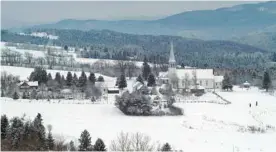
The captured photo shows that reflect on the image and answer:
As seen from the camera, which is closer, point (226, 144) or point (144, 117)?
point (226, 144)

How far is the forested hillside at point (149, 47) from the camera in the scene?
87.8m

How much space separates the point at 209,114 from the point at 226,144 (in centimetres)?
619

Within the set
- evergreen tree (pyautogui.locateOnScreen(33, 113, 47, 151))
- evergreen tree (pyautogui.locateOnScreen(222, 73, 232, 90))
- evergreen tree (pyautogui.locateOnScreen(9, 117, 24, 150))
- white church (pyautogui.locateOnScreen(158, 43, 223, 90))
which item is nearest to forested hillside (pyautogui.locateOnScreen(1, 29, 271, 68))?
white church (pyautogui.locateOnScreen(158, 43, 223, 90))

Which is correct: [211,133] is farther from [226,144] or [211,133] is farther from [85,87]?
[85,87]

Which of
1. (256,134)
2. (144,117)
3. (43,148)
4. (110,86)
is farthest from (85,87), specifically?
(43,148)

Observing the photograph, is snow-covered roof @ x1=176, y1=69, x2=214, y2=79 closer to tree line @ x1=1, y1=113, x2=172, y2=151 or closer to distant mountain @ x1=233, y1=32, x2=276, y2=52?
tree line @ x1=1, y1=113, x2=172, y2=151

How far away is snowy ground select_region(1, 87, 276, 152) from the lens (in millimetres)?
18688

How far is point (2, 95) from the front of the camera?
1176 inches

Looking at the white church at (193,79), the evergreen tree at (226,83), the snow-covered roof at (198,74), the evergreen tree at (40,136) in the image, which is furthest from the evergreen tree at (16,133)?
the snow-covered roof at (198,74)

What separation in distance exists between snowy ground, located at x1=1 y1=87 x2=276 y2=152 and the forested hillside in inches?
2072

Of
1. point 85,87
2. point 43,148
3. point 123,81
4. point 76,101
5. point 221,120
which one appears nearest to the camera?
point 43,148

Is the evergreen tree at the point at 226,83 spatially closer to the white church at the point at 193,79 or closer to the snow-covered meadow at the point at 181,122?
the white church at the point at 193,79

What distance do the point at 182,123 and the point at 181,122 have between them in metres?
0.24

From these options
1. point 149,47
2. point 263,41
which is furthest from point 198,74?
point 263,41
